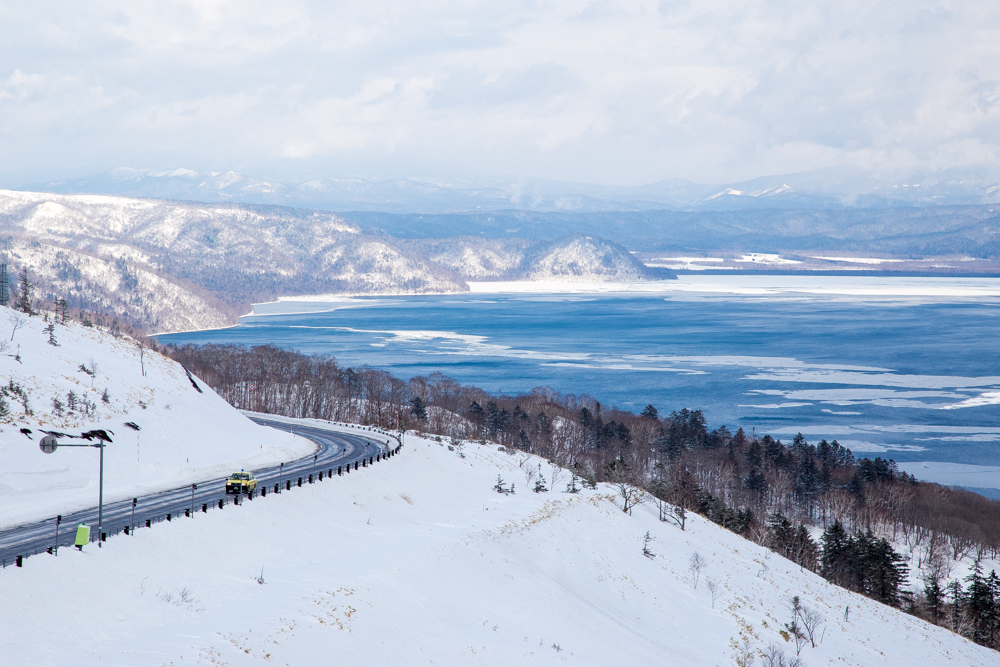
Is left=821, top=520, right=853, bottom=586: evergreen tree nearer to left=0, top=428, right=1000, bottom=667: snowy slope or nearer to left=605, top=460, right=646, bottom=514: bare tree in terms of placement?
left=0, top=428, right=1000, bottom=667: snowy slope

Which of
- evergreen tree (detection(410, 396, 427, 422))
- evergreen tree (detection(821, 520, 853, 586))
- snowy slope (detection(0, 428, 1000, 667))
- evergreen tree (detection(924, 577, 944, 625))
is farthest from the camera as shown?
evergreen tree (detection(410, 396, 427, 422))

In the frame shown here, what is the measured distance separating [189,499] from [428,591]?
16.7 meters

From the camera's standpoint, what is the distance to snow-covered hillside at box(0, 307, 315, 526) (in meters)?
44.0

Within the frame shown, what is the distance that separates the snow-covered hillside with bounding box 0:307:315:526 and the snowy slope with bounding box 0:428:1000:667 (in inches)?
448

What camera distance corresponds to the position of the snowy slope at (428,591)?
80.0 feet

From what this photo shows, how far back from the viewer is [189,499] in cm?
4328

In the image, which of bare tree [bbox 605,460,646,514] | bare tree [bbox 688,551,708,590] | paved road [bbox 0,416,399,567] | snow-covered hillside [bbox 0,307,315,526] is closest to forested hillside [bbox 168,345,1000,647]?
bare tree [bbox 605,460,646,514]

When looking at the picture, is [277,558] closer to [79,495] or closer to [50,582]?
[50,582]

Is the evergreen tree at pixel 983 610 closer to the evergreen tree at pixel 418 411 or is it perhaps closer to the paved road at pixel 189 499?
the paved road at pixel 189 499

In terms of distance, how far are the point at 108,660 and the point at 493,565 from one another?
74.1ft

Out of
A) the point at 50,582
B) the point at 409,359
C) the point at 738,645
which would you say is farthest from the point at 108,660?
the point at 409,359

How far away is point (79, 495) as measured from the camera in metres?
43.6

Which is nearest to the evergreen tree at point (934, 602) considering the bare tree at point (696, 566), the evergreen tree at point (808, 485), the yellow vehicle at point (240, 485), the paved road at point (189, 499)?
the bare tree at point (696, 566)

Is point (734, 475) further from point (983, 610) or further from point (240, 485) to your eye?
point (240, 485)
